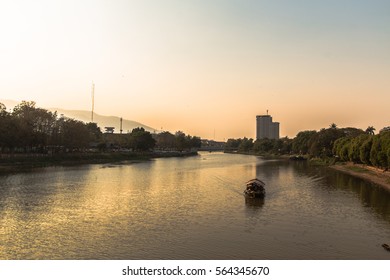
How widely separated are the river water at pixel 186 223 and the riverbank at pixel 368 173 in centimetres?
828

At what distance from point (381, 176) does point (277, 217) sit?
43785 millimetres

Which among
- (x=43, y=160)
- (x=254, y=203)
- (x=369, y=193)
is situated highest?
(x=43, y=160)

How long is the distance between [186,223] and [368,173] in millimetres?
61520

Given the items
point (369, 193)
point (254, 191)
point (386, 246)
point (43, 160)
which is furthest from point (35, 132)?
point (386, 246)

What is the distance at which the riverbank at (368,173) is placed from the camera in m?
71.1

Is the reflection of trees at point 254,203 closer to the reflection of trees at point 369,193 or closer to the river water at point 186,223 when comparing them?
the river water at point 186,223

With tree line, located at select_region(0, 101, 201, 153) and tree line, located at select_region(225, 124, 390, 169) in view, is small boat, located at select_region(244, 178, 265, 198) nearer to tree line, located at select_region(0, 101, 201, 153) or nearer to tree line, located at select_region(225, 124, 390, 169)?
tree line, located at select_region(225, 124, 390, 169)

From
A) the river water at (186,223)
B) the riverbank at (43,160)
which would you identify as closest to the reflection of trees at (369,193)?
the river water at (186,223)

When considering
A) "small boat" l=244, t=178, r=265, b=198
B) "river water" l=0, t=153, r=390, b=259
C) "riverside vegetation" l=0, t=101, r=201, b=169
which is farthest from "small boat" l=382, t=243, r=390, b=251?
"riverside vegetation" l=0, t=101, r=201, b=169

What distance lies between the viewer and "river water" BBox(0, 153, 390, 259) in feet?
94.5

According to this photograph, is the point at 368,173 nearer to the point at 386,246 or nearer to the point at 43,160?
the point at 386,246

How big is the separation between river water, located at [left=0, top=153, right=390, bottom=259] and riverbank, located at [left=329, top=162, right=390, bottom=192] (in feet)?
27.2

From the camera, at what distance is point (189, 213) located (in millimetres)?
42562

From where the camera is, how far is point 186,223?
37.6m
